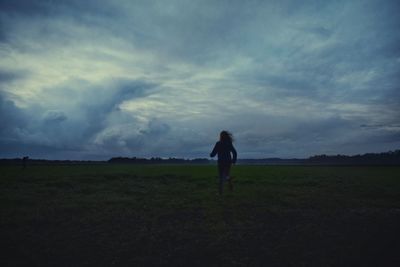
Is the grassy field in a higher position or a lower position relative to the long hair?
lower

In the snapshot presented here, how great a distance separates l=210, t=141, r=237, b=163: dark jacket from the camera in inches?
585

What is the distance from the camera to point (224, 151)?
589 inches

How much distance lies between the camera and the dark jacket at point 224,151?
14867mm

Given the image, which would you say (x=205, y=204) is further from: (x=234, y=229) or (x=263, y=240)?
(x=263, y=240)

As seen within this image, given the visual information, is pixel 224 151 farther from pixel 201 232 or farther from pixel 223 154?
pixel 201 232

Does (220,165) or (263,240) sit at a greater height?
(220,165)

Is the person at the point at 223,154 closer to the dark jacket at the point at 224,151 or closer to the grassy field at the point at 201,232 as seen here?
the dark jacket at the point at 224,151

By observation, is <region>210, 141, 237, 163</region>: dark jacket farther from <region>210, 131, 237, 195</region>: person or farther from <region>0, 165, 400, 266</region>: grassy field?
<region>0, 165, 400, 266</region>: grassy field

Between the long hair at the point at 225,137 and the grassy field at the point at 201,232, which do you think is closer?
the grassy field at the point at 201,232

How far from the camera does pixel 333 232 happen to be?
8594mm

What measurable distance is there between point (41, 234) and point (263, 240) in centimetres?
552

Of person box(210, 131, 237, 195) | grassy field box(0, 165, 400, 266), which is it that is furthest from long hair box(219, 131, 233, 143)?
grassy field box(0, 165, 400, 266)

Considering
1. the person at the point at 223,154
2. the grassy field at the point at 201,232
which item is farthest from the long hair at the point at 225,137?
the grassy field at the point at 201,232

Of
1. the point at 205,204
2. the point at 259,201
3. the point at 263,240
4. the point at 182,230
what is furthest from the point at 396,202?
the point at 182,230
